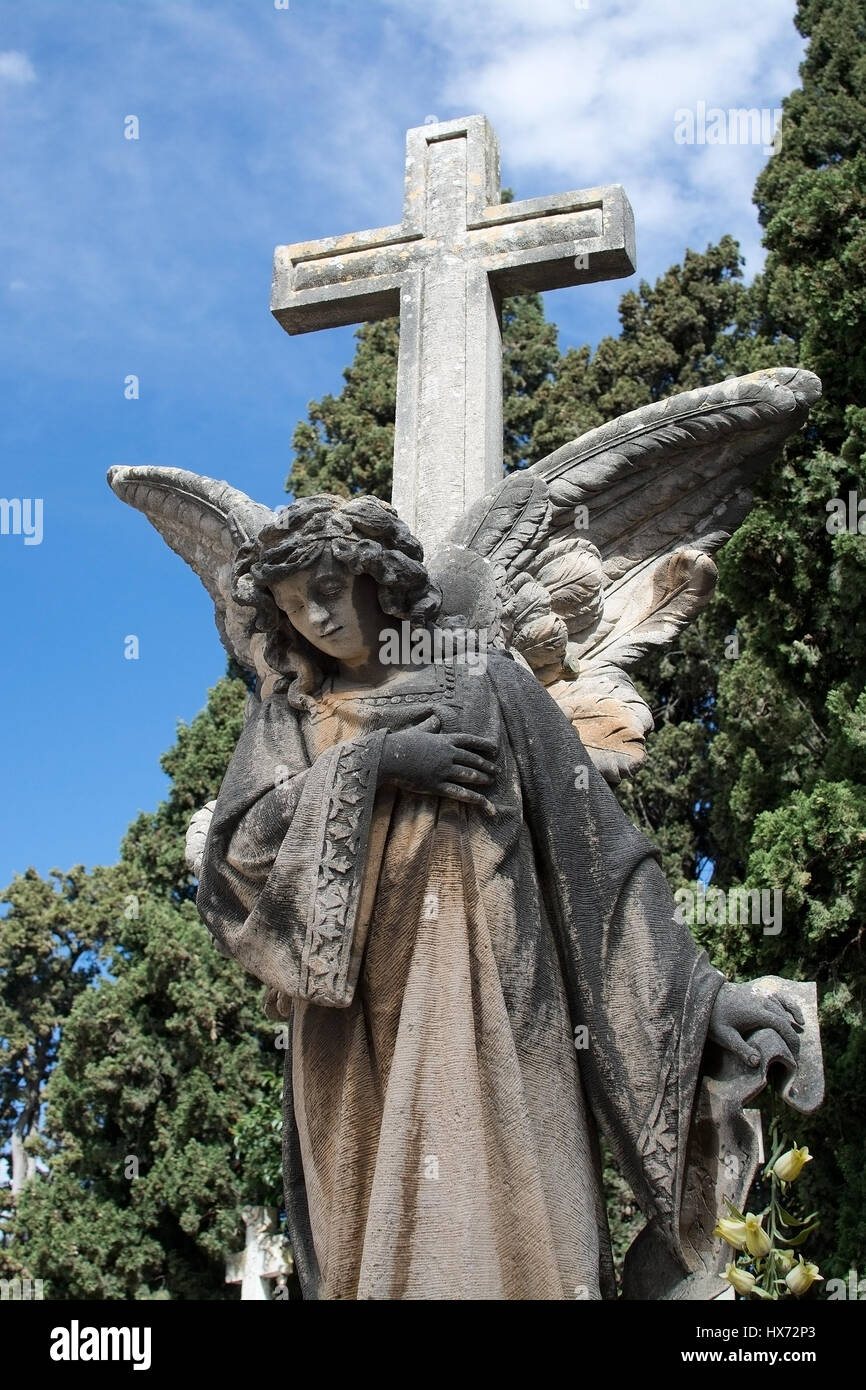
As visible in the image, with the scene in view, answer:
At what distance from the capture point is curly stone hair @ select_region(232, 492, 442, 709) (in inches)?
151

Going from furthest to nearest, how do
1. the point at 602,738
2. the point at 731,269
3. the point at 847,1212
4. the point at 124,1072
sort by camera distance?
the point at 731,269 < the point at 124,1072 < the point at 847,1212 < the point at 602,738

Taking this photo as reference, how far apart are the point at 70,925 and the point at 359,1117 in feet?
73.0

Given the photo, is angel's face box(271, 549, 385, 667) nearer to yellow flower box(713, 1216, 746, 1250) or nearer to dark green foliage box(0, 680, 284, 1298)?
yellow flower box(713, 1216, 746, 1250)

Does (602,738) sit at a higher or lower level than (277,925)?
higher

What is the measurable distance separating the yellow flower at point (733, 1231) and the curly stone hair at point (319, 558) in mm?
1614

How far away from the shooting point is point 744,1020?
3.57 meters

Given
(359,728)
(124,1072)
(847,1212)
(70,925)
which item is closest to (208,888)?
(359,728)

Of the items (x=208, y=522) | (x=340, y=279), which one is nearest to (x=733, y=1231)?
(x=208, y=522)

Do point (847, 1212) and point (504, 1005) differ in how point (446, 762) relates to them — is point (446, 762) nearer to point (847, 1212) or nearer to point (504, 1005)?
point (504, 1005)

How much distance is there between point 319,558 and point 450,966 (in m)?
1.07

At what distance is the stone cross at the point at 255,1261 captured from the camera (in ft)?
50.2

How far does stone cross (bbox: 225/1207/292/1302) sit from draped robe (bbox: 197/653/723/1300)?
40.3ft

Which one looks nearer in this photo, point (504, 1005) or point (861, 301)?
point (504, 1005)
